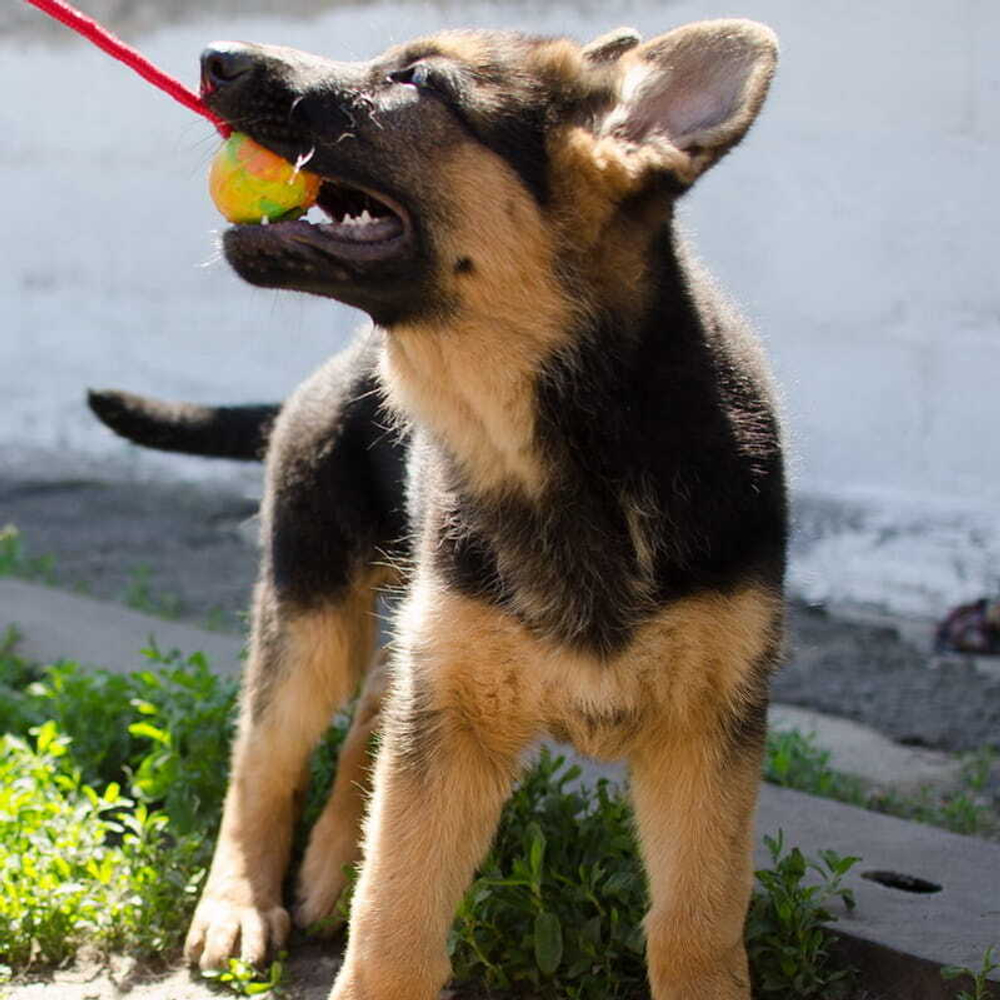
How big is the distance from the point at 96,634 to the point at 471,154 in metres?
4.16

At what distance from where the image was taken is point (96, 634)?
7.02 meters

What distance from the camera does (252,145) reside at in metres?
3.46

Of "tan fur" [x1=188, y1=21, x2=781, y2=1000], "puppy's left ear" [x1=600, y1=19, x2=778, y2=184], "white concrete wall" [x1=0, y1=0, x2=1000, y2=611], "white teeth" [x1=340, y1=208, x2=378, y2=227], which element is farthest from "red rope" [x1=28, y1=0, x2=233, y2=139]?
"white concrete wall" [x1=0, y1=0, x2=1000, y2=611]

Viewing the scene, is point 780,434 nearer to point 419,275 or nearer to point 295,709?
point 419,275

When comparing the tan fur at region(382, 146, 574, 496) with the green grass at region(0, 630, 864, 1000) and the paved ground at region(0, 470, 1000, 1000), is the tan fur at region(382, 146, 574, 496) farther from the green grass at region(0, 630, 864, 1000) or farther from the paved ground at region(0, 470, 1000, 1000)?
the paved ground at region(0, 470, 1000, 1000)

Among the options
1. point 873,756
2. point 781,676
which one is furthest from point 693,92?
point 781,676

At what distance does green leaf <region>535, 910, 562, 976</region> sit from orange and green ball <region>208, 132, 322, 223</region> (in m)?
→ 1.83

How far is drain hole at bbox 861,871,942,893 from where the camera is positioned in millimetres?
4461

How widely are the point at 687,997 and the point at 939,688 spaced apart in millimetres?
3176

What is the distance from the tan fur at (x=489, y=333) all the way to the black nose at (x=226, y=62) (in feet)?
1.55

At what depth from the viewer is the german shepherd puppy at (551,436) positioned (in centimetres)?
344

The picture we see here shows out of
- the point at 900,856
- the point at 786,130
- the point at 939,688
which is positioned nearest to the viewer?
the point at 900,856

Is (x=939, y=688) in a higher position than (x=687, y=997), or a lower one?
higher

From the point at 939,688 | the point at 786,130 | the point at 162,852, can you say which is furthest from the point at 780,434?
the point at 786,130
